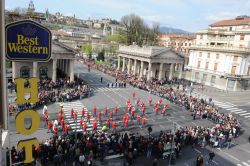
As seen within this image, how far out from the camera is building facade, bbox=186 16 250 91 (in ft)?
173

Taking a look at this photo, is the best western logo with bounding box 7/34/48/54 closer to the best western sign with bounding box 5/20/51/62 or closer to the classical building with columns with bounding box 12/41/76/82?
the best western sign with bounding box 5/20/51/62

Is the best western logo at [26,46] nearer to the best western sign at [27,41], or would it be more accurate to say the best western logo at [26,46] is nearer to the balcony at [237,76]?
the best western sign at [27,41]

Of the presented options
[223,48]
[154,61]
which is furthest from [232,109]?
[223,48]

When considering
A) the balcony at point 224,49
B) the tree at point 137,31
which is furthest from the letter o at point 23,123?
the tree at point 137,31

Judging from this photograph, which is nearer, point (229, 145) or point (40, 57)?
point (40, 57)

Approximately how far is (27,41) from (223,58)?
5366 cm

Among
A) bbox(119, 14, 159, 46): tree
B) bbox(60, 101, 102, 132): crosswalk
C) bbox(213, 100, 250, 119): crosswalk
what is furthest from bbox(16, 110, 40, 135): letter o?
bbox(119, 14, 159, 46): tree

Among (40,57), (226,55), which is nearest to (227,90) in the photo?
(226,55)

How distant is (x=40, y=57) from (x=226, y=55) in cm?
5269

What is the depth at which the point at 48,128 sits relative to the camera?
22094mm

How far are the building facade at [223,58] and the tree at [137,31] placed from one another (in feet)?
52.4

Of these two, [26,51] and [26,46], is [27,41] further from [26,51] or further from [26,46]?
[26,51]

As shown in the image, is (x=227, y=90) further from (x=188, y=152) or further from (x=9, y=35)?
(x=9, y=35)

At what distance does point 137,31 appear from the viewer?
74125 mm
